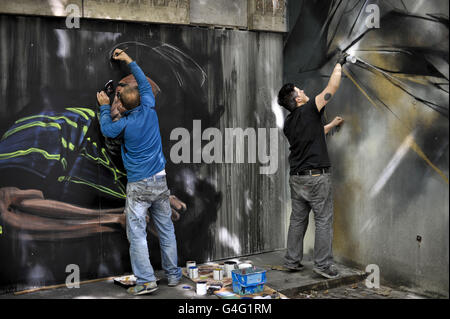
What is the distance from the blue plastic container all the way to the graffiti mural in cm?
111

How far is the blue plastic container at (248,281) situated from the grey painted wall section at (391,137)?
1.25 metres

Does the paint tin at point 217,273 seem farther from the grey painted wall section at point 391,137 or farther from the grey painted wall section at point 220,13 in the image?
the grey painted wall section at point 220,13

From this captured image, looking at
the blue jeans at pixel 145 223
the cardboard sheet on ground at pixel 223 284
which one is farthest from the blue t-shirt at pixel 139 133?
the cardboard sheet on ground at pixel 223 284

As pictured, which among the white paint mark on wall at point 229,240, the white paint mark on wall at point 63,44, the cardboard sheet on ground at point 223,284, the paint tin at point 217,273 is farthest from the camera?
the white paint mark on wall at point 229,240

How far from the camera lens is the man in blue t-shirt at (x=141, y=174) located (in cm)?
402

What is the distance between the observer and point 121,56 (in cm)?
438

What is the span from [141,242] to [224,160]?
5.28 ft

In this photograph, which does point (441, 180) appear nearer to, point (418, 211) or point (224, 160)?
point (418, 211)

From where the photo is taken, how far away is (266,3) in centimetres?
527

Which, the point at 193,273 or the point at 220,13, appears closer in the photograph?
the point at 193,273

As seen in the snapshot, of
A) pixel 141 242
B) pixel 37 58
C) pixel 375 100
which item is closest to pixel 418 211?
pixel 375 100

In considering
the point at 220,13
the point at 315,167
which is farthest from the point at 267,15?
the point at 315,167

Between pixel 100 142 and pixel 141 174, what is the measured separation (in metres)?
0.75

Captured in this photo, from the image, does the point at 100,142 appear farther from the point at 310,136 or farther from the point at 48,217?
the point at 310,136
